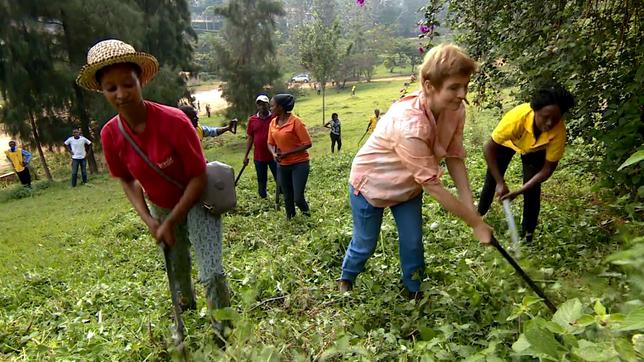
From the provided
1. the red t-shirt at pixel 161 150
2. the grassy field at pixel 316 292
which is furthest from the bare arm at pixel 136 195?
the grassy field at pixel 316 292

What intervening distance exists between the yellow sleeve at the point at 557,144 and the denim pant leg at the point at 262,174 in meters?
4.40

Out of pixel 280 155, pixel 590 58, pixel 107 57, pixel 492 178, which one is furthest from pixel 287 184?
pixel 107 57

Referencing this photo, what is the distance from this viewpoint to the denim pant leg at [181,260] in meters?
2.84

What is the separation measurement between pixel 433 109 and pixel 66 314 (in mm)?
3053

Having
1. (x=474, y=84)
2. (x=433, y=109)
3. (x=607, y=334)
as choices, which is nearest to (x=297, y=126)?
(x=474, y=84)

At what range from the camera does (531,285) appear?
221 cm

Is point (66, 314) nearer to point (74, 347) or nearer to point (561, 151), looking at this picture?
point (74, 347)

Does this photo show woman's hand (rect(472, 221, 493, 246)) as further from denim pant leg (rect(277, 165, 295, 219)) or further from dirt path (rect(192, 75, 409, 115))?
dirt path (rect(192, 75, 409, 115))

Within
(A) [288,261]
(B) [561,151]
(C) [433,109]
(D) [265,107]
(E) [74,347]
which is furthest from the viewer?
(D) [265,107]

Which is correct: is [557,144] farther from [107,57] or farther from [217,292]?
[107,57]

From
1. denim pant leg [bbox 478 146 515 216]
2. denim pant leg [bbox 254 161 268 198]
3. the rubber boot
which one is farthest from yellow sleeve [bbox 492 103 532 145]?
denim pant leg [bbox 254 161 268 198]

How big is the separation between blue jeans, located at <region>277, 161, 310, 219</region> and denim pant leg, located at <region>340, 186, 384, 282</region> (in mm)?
2697

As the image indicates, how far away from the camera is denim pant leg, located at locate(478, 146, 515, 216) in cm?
392

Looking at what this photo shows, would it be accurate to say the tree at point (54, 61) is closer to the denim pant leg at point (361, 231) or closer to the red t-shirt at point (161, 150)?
the red t-shirt at point (161, 150)
